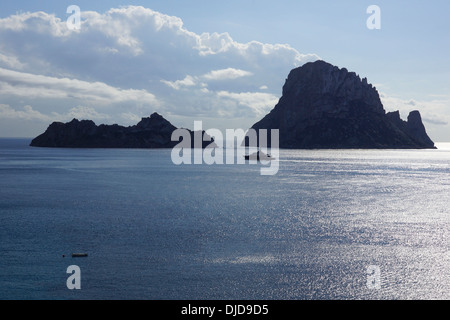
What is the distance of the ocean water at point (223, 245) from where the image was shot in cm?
3912

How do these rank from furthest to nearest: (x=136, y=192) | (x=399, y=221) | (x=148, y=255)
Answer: (x=136, y=192) → (x=399, y=221) → (x=148, y=255)

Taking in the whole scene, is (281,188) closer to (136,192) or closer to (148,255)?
(136,192)

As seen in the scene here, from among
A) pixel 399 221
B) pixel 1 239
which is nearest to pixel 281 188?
pixel 399 221

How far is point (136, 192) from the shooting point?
4094 inches

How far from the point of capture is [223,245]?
53500 mm

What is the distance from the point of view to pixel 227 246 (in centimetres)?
5306

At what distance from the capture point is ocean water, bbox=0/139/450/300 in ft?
128
